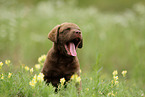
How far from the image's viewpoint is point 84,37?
320 inches

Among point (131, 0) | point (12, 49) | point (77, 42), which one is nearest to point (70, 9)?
point (12, 49)

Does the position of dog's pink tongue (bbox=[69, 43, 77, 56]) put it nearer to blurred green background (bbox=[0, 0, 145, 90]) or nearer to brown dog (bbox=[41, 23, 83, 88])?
brown dog (bbox=[41, 23, 83, 88])

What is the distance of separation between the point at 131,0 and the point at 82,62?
1240cm

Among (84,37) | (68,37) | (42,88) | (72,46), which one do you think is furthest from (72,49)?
(84,37)

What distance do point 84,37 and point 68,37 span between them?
4278 millimetres

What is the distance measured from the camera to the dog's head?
3836 millimetres

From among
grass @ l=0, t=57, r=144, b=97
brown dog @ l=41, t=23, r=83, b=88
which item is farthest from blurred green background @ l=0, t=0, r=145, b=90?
brown dog @ l=41, t=23, r=83, b=88

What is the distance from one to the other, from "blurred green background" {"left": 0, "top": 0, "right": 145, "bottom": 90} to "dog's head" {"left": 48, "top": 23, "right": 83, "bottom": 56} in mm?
3297

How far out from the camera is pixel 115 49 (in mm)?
8828

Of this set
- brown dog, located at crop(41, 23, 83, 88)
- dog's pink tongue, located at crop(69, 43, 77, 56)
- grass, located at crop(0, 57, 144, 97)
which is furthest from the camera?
brown dog, located at crop(41, 23, 83, 88)

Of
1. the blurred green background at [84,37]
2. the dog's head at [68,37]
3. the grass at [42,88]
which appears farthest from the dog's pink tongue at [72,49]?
the blurred green background at [84,37]

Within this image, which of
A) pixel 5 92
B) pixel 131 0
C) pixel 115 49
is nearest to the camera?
pixel 5 92

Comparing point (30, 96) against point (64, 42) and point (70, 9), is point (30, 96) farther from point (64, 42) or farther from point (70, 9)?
point (70, 9)

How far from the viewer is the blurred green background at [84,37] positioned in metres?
7.52
